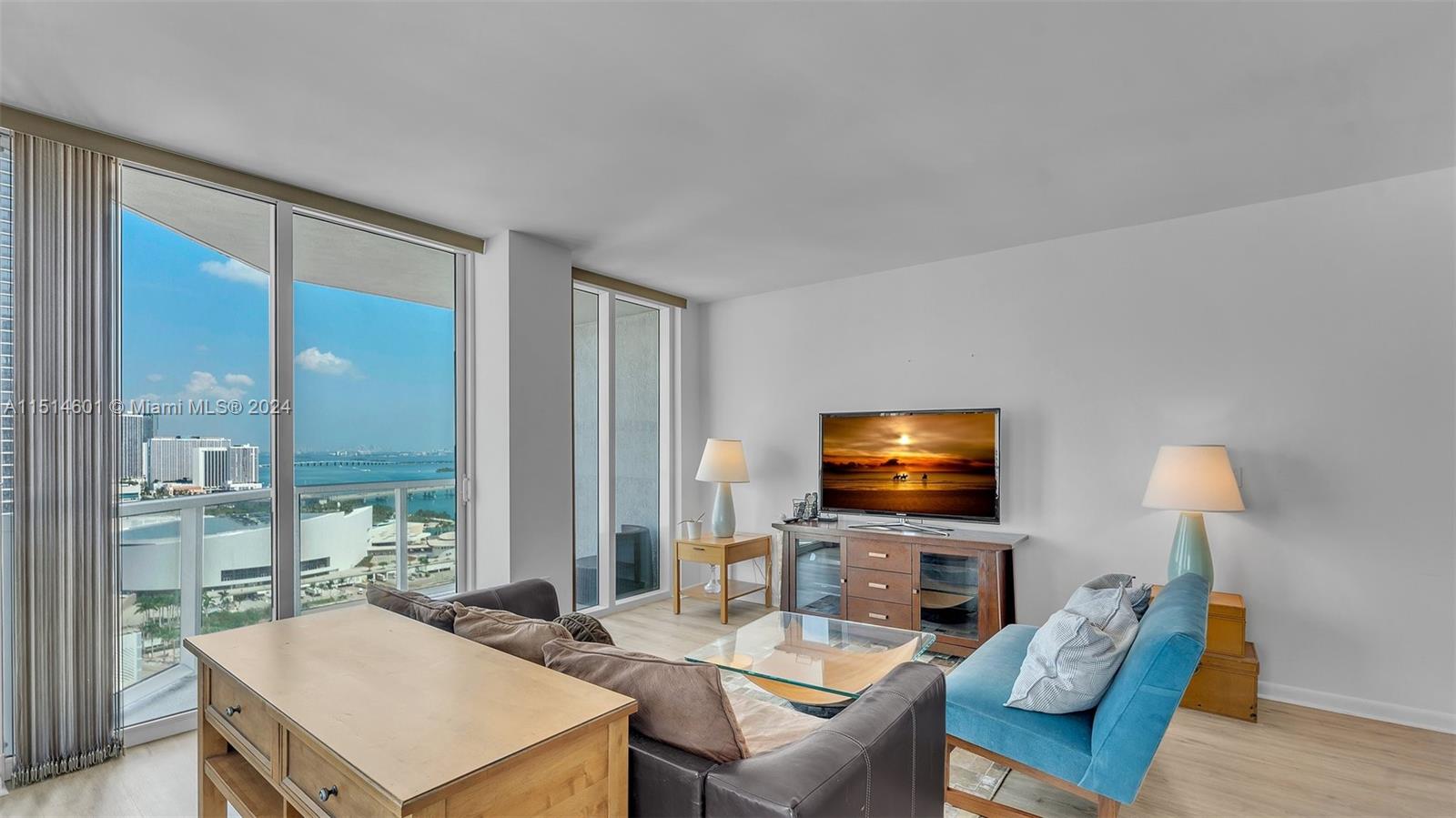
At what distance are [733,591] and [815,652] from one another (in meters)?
2.19

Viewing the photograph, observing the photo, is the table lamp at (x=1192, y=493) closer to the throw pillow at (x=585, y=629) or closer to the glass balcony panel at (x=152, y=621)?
the throw pillow at (x=585, y=629)

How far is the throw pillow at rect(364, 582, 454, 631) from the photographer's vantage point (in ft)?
7.06

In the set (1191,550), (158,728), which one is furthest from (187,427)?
(1191,550)

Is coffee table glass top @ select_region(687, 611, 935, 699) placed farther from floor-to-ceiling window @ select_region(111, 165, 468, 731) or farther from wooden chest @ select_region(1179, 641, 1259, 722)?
floor-to-ceiling window @ select_region(111, 165, 468, 731)

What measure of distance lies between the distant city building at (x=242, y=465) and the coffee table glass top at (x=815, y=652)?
2214mm

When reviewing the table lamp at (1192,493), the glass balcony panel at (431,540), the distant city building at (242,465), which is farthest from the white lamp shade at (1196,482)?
the distant city building at (242,465)

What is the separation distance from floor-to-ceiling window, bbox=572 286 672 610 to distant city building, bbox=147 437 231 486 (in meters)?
2.19

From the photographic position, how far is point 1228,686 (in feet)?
10.2

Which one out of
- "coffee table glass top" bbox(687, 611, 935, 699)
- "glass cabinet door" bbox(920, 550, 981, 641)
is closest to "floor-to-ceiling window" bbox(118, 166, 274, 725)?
"coffee table glass top" bbox(687, 611, 935, 699)

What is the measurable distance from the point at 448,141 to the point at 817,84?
148 cm

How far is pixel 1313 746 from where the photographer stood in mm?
2842

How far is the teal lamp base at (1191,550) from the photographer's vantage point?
10.6ft

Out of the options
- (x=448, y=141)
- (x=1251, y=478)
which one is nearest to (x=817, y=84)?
(x=448, y=141)

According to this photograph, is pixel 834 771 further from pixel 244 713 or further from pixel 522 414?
pixel 522 414
